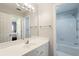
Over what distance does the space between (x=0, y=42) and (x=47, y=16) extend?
1.78 meters

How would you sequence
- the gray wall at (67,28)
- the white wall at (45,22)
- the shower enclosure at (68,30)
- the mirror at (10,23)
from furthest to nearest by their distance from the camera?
1. the gray wall at (67,28)
2. the shower enclosure at (68,30)
3. the white wall at (45,22)
4. the mirror at (10,23)

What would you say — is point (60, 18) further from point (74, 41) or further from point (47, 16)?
point (47, 16)

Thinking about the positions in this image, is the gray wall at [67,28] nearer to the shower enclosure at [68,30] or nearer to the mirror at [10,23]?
the shower enclosure at [68,30]

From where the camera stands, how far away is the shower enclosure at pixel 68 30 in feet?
14.0

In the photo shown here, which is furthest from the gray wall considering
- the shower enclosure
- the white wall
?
the white wall

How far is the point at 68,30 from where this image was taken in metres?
4.62

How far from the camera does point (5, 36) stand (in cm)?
171

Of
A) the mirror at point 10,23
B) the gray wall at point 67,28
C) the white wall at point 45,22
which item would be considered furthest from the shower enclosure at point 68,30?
the mirror at point 10,23

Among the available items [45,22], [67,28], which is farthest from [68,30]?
[45,22]

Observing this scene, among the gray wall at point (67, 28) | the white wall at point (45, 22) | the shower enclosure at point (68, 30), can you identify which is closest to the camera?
the white wall at point (45, 22)

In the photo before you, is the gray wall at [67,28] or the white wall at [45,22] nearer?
the white wall at [45,22]

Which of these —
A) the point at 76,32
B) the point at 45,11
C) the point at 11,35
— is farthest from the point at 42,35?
the point at 76,32

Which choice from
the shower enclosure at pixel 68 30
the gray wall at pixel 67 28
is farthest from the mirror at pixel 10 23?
the gray wall at pixel 67 28

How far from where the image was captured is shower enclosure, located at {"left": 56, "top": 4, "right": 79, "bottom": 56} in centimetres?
427
